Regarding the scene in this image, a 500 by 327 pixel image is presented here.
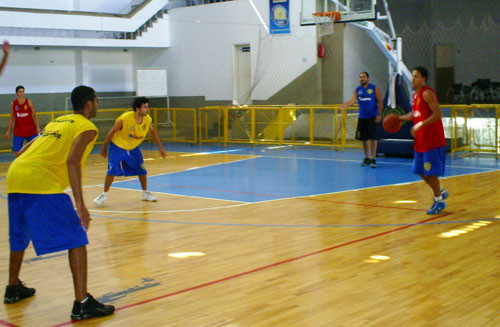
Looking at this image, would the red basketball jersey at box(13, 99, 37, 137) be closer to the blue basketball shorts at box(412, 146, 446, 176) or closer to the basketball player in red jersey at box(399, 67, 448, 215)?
the basketball player in red jersey at box(399, 67, 448, 215)

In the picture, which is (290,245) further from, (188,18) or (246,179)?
(188,18)

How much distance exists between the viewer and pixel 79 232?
4617mm

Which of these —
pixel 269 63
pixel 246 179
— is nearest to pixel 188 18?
pixel 269 63

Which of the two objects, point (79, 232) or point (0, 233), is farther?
point (0, 233)

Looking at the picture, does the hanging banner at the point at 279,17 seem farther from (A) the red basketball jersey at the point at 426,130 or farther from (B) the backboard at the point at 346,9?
(A) the red basketball jersey at the point at 426,130

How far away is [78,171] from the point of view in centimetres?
452

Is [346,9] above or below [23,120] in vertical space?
above

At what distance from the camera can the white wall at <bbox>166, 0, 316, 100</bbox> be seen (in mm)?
20875

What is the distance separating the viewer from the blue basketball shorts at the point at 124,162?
31.1ft

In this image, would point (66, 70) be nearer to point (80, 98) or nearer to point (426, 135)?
point (426, 135)

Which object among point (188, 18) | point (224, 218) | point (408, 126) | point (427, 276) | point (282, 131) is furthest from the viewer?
point (188, 18)

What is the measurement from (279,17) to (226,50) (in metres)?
2.91

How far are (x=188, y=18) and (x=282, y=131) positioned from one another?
7308 mm

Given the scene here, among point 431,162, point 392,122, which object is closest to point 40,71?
point 392,122
